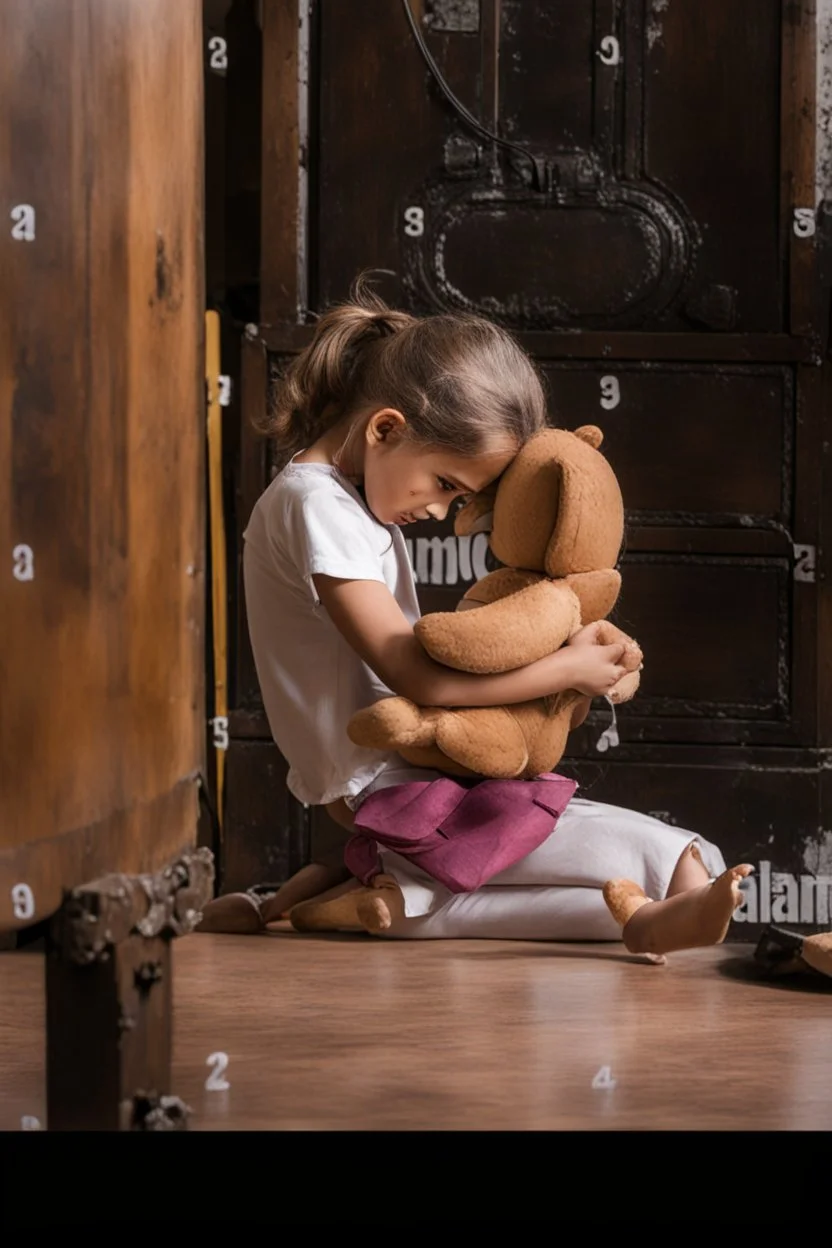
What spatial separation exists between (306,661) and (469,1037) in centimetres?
45

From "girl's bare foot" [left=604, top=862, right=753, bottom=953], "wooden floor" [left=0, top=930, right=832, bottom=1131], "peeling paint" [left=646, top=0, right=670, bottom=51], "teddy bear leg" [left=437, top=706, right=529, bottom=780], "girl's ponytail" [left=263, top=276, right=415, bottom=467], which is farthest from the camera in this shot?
"peeling paint" [left=646, top=0, right=670, bottom=51]

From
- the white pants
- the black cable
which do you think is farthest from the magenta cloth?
the black cable

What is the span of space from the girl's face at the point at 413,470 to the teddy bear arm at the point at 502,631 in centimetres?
11

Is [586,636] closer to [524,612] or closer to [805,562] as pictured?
[524,612]

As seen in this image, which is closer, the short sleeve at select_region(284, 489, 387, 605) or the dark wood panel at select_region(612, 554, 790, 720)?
the short sleeve at select_region(284, 489, 387, 605)

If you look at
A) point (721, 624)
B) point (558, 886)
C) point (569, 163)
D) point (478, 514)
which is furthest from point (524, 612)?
point (569, 163)

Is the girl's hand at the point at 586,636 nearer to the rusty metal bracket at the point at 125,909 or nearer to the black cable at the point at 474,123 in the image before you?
the rusty metal bracket at the point at 125,909

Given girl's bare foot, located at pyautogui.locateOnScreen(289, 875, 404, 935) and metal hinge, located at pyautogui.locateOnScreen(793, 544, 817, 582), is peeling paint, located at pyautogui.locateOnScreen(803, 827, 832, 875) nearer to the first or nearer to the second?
metal hinge, located at pyautogui.locateOnScreen(793, 544, 817, 582)

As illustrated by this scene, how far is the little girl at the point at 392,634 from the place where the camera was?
1345 millimetres

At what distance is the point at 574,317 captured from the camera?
2.08m

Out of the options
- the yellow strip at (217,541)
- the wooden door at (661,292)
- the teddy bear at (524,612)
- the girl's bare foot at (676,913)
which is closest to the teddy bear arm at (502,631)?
the teddy bear at (524,612)

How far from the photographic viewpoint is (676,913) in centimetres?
128

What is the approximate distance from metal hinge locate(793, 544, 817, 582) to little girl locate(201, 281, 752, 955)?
702 millimetres

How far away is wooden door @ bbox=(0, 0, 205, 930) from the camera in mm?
825
